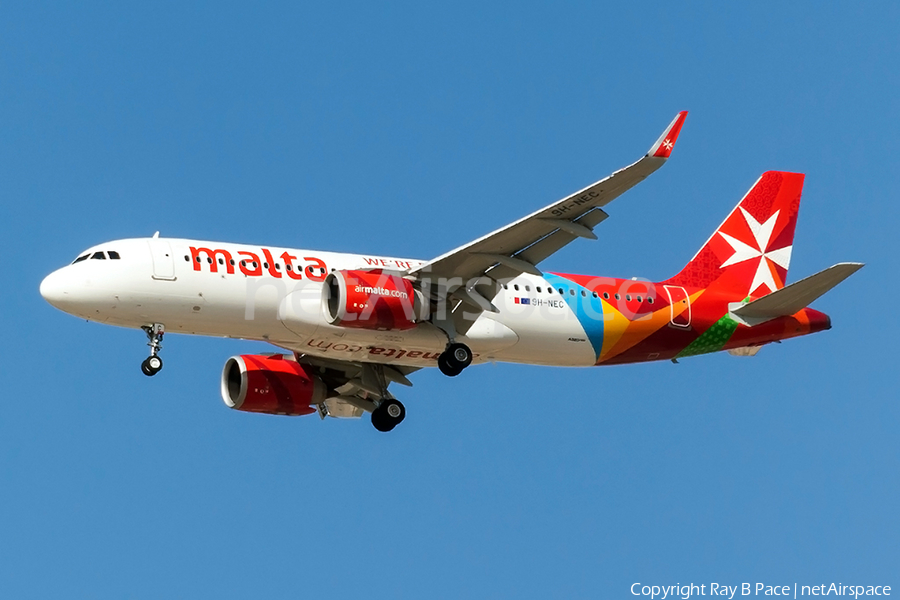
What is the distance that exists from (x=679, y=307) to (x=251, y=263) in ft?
43.8

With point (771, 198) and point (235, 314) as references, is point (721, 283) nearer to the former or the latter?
point (771, 198)

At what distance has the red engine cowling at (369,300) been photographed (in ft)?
118

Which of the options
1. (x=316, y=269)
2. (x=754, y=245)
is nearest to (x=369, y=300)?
A: (x=316, y=269)

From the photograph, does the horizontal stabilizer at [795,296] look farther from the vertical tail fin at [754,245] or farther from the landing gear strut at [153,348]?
the landing gear strut at [153,348]

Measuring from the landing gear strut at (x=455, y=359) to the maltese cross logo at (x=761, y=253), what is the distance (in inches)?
398

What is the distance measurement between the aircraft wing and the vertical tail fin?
7789 mm

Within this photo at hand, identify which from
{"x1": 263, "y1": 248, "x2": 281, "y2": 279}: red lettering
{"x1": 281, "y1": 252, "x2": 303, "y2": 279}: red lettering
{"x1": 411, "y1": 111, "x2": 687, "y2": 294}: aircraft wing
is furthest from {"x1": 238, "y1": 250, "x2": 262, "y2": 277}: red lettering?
{"x1": 411, "y1": 111, "x2": 687, "y2": 294}: aircraft wing

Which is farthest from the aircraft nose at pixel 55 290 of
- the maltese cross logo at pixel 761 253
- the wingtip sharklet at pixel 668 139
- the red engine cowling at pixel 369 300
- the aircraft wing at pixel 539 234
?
the maltese cross logo at pixel 761 253

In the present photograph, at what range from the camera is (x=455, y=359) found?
124 feet

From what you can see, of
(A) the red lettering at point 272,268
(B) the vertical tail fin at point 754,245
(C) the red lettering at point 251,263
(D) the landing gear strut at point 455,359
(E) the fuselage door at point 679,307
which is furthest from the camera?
(B) the vertical tail fin at point 754,245

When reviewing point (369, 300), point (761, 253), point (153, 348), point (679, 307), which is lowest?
point (153, 348)

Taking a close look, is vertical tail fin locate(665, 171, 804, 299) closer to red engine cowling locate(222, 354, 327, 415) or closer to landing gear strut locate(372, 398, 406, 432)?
landing gear strut locate(372, 398, 406, 432)

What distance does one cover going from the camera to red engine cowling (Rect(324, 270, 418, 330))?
3591cm

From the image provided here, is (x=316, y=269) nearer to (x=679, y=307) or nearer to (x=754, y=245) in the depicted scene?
(x=679, y=307)
